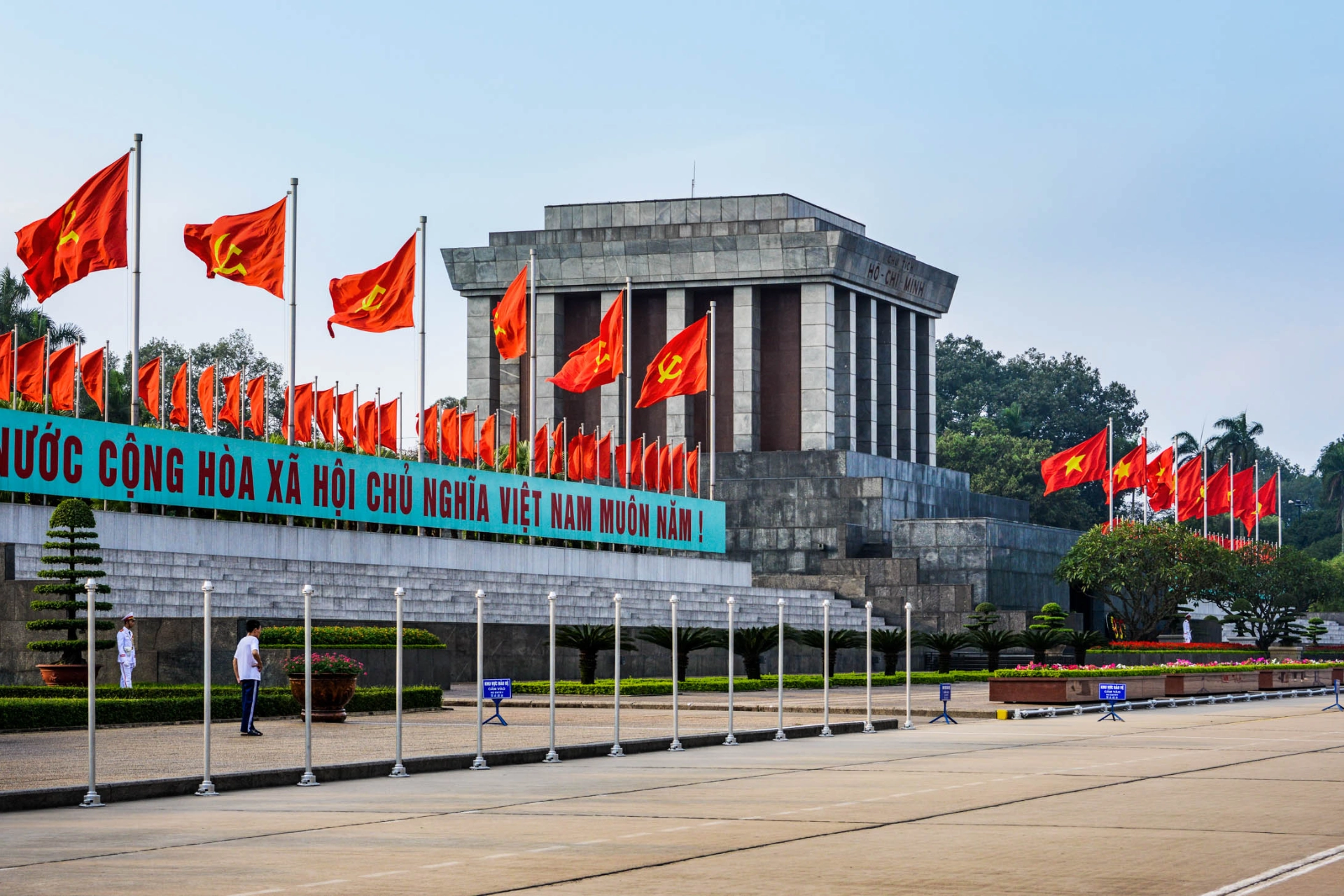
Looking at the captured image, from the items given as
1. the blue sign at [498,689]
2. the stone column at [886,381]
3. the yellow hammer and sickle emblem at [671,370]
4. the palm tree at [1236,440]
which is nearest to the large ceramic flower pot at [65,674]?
the blue sign at [498,689]

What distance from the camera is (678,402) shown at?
79312mm

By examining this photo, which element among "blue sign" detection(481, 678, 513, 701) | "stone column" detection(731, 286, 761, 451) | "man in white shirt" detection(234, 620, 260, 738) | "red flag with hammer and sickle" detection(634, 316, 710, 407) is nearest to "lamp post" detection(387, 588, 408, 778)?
"blue sign" detection(481, 678, 513, 701)

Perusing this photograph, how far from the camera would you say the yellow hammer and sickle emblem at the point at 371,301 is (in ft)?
152

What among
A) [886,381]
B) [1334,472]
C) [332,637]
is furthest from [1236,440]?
[332,637]

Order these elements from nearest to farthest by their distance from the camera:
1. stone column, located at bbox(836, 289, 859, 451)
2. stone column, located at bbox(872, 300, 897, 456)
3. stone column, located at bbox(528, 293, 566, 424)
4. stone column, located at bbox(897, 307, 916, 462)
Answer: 1. stone column, located at bbox(836, 289, 859, 451)
2. stone column, located at bbox(528, 293, 566, 424)
3. stone column, located at bbox(872, 300, 897, 456)
4. stone column, located at bbox(897, 307, 916, 462)

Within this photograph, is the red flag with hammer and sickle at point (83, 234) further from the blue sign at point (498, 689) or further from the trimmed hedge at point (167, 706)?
the blue sign at point (498, 689)

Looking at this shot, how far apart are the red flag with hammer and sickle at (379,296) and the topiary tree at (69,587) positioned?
11.9 m

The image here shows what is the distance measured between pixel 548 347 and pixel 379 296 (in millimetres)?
35019

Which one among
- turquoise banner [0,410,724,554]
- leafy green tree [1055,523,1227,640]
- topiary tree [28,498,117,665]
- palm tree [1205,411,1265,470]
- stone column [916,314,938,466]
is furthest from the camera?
palm tree [1205,411,1265,470]

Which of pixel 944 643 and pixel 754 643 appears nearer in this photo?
pixel 754 643

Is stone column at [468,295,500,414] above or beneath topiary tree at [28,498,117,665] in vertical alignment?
above

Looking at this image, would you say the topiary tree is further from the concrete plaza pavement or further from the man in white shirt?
the concrete plaza pavement

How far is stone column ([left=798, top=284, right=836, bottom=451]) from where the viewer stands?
7738cm

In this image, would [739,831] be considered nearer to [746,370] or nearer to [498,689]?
[498,689]
